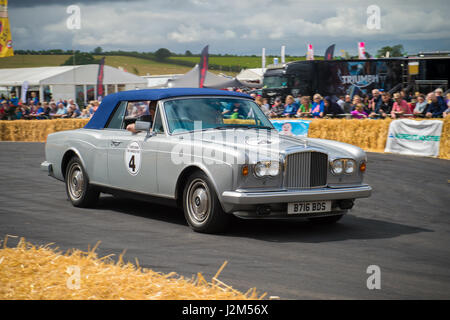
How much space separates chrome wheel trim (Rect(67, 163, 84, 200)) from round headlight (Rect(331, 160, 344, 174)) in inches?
151

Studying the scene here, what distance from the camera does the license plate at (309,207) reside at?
21.9 feet

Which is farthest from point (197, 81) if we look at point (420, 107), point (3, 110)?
point (420, 107)

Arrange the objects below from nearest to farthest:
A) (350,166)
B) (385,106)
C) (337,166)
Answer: (337,166) → (350,166) → (385,106)

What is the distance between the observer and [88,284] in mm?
3852

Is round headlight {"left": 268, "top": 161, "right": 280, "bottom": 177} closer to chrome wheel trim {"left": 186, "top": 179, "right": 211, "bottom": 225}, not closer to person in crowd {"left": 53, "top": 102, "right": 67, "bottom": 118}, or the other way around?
chrome wheel trim {"left": 186, "top": 179, "right": 211, "bottom": 225}

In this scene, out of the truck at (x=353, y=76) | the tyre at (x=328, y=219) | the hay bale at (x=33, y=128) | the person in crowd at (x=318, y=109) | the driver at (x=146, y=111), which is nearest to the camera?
the tyre at (x=328, y=219)

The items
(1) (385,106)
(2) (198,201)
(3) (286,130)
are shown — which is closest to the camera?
(2) (198,201)

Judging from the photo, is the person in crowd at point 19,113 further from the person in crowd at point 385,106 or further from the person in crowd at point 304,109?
the person in crowd at point 385,106

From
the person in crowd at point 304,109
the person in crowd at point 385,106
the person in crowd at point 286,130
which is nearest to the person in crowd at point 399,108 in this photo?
the person in crowd at point 385,106

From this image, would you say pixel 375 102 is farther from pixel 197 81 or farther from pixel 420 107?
pixel 197 81

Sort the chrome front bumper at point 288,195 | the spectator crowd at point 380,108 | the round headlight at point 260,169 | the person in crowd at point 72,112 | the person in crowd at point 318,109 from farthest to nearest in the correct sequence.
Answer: the person in crowd at point 72,112
the person in crowd at point 318,109
the spectator crowd at point 380,108
the round headlight at point 260,169
the chrome front bumper at point 288,195

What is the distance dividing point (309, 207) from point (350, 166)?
2.61 feet

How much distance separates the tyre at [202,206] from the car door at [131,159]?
2.11 feet
